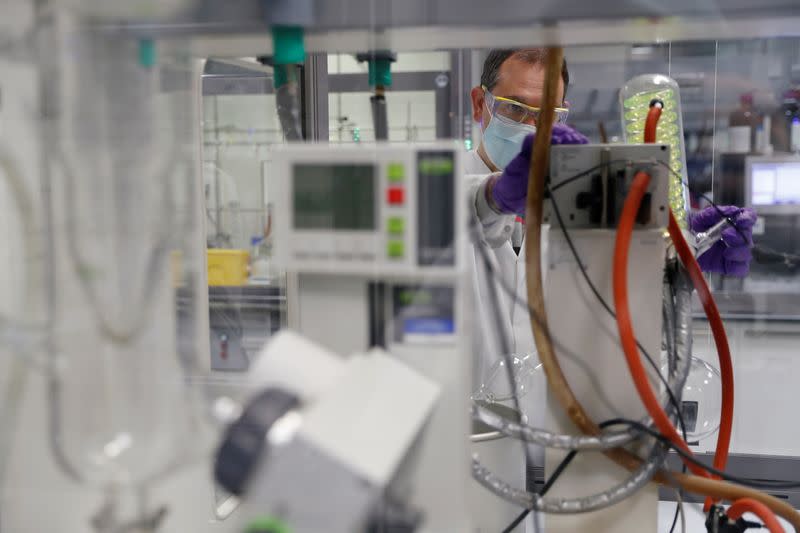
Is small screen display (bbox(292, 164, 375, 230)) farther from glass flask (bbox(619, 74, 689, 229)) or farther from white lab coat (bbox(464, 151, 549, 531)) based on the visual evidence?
glass flask (bbox(619, 74, 689, 229))

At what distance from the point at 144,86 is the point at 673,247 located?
2.80 ft

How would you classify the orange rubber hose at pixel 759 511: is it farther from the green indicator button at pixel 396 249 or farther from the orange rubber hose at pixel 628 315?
the green indicator button at pixel 396 249

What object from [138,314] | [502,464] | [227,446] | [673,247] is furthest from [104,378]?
[673,247]

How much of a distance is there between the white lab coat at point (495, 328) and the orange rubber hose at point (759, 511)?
0.31 metres

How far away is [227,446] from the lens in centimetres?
72

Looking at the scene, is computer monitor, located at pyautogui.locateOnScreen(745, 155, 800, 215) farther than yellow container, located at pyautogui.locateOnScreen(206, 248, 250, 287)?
Yes

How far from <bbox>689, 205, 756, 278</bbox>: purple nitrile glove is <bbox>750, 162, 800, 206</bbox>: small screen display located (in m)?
1.89

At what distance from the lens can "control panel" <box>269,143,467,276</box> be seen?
806mm

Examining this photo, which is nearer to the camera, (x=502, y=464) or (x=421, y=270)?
(x=421, y=270)

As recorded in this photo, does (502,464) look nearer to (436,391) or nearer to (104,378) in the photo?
(436,391)

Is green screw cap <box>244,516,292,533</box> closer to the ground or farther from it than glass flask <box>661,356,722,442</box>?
farther from it

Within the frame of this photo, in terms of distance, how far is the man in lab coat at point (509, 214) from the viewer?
1206 millimetres

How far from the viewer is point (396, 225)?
2.64ft

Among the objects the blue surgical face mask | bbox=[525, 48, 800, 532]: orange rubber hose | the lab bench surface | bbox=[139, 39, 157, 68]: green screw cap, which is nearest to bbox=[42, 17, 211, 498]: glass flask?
bbox=[139, 39, 157, 68]: green screw cap
